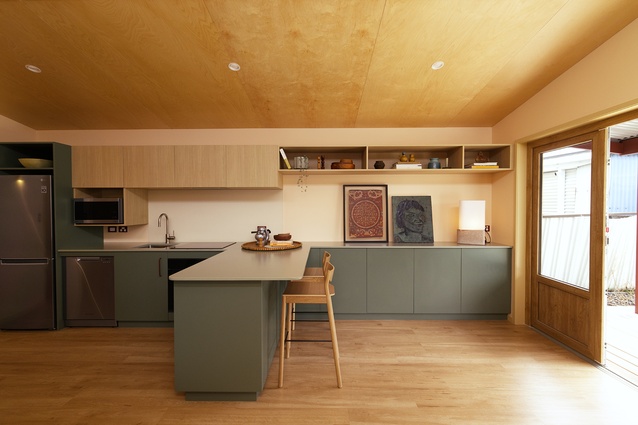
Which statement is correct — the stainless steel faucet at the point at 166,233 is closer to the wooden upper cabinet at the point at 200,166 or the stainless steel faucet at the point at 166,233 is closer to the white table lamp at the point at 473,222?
the wooden upper cabinet at the point at 200,166

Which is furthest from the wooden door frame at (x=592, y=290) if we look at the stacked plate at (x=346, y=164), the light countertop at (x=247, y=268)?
the light countertop at (x=247, y=268)

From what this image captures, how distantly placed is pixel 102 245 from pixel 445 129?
4782 mm

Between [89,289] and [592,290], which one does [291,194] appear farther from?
[592,290]

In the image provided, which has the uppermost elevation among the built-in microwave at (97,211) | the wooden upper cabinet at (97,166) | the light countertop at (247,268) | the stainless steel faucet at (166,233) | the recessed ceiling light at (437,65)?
the recessed ceiling light at (437,65)

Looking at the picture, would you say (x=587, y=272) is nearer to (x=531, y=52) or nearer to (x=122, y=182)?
(x=531, y=52)

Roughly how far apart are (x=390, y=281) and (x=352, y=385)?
1.42 m

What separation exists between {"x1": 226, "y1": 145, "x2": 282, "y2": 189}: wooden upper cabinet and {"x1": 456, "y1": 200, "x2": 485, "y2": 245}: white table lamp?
2.37 meters

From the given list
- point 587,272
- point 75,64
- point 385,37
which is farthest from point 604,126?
point 75,64

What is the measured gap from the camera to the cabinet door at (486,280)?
3.34 metres

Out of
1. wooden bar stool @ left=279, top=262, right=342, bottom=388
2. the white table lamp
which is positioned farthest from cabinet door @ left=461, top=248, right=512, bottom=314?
wooden bar stool @ left=279, top=262, right=342, bottom=388

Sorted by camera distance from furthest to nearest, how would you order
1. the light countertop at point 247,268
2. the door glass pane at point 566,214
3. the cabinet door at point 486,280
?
the cabinet door at point 486,280 → the door glass pane at point 566,214 → the light countertop at point 247,268

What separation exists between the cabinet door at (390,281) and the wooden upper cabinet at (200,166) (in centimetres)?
206

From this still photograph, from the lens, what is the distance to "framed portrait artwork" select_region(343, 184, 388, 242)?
3781 millimetres

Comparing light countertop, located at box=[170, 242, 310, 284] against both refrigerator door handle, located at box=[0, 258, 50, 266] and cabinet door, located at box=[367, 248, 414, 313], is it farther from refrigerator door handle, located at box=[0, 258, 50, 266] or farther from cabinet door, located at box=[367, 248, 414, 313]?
refrigerator door handle, located at box=[0, 258, 50, 266]
